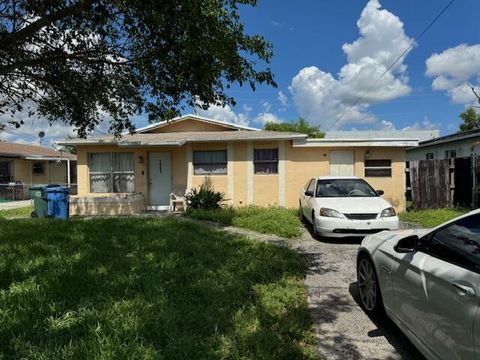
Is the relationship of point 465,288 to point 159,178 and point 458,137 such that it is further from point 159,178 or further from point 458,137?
point 458,137

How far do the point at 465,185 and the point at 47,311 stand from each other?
40.5 feet

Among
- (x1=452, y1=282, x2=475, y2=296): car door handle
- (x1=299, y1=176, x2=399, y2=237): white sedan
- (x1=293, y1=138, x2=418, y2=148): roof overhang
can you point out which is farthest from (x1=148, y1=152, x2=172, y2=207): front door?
(x1=452, y1=282, x2=475, y2=296): car door handle

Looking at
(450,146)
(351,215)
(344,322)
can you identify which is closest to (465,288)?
(344,322)

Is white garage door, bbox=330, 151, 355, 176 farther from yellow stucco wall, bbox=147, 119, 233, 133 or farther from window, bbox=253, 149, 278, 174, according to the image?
yellow stucco wall, bbox=147, 119, 233, 133

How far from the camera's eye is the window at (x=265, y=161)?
13948 millimetres

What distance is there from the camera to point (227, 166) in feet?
46.1

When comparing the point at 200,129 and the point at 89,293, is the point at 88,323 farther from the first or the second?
the point at 200,129

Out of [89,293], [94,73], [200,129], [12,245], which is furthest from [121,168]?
[89,293]

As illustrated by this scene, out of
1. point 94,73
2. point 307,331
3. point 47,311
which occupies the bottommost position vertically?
point 307,331

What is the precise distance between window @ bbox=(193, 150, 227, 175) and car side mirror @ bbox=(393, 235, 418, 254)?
11.0 metres

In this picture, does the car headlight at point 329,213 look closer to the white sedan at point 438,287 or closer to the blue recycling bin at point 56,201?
the white sedan at point 438,287

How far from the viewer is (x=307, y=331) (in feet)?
12.4

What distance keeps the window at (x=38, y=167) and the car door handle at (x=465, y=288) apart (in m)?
28.9

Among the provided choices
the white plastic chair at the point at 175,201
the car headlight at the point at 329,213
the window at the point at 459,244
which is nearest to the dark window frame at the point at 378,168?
the car headlight at the point at 329,213
